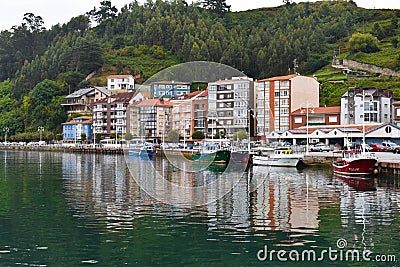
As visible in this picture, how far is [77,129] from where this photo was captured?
4941 inches

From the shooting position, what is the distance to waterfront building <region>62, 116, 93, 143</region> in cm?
12469

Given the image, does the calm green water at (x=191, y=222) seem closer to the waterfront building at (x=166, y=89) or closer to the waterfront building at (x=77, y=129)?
the waterfront building at (x=166, y=89)

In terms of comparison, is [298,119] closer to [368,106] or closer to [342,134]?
[368,106]

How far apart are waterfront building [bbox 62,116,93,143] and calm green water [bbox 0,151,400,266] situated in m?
85.0

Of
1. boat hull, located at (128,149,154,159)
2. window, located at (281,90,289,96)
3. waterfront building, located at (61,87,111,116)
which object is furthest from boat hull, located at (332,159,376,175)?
waterfront building, located at (61,87,111,116)

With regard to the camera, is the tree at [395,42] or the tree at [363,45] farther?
the tree at [395,42]

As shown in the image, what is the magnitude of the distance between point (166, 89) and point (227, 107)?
9749mm

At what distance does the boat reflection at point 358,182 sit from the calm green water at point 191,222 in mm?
187

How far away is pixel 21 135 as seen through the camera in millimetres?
135875

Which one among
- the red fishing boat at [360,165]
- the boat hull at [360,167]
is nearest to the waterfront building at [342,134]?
the red fishing boat at [360,165]

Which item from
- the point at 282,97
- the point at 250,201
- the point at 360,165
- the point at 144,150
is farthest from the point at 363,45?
the point at 250,201

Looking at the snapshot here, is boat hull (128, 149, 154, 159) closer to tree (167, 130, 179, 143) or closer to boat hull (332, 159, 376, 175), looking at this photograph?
boat hull (332, 159, 376, 175)

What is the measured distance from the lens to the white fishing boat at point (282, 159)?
2248 inches

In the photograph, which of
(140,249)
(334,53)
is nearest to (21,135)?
(334,53)
